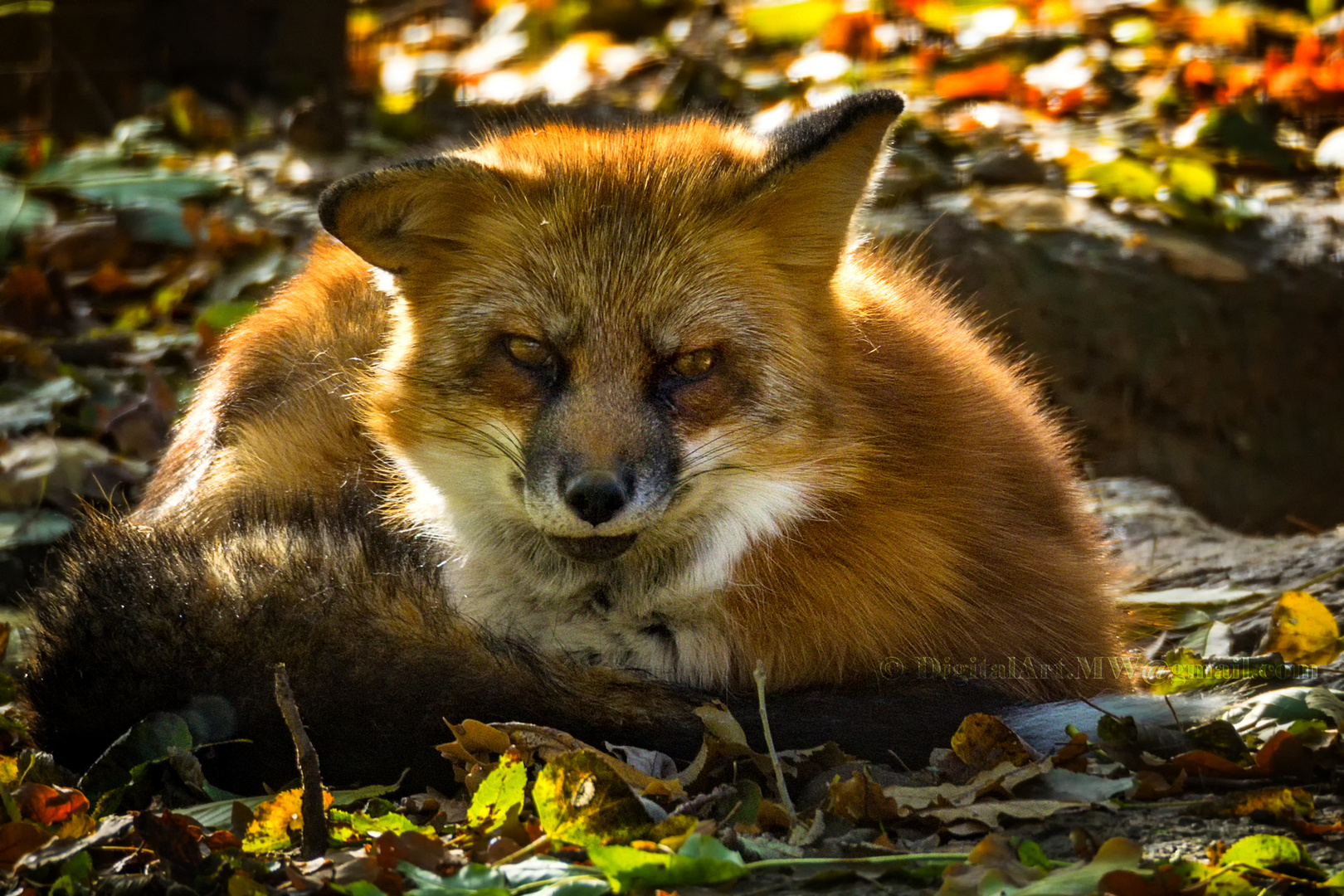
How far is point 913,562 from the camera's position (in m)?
3.20

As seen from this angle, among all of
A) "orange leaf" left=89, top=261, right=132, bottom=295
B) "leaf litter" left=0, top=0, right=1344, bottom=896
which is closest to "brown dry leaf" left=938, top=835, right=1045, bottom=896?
"leaf litter" left=0, top=0, right=1344, bottom=896

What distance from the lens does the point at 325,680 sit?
2730mm

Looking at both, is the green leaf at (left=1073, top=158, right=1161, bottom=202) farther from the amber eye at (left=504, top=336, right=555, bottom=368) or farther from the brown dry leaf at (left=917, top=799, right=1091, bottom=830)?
the brown dry leaf at (left=917, top=799, right=1091, bottom=830)

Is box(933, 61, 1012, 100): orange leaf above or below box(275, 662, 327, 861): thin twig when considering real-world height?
above

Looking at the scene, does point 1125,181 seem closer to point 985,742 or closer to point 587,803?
point 985,742

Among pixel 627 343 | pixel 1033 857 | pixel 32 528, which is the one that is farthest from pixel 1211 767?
pixel 32 528

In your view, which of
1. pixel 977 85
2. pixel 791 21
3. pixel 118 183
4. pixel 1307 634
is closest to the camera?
pixel 1307 634

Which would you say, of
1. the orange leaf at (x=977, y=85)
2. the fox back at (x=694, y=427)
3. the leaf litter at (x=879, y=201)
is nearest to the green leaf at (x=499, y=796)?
the leaf litter at (x=879, y=201)

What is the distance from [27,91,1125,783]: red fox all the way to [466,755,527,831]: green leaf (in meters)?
0.27

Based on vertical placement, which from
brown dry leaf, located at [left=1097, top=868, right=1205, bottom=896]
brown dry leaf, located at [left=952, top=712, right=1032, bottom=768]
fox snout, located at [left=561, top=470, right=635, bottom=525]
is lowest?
brown dry leaf, located at [left=952, top=712, right=1032, bottom=768]

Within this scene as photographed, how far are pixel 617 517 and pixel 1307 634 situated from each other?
1.98m

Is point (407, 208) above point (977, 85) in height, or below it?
above

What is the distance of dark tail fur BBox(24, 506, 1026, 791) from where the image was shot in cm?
273

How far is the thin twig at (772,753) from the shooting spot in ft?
8.51
